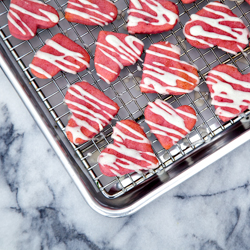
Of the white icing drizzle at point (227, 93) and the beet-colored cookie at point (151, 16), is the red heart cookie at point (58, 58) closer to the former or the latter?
the beet-colored cookie at point (151, 16)

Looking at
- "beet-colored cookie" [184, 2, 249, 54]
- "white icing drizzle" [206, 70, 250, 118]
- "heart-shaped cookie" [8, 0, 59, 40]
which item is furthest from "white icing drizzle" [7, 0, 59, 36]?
"white icing drizzle" [206, 70, 250, 118]

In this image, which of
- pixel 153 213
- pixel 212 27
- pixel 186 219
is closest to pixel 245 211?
pixel 186 219

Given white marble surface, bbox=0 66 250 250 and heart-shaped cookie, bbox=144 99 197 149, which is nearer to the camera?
heart-shaped cookie, bbox=144 99 197 149

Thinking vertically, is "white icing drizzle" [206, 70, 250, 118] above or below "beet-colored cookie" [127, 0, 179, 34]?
below

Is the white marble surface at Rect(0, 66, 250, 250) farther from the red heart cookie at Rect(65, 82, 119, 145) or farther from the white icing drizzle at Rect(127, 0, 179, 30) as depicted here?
the white icing drizzle at Rect(127, 0, 179, 30)

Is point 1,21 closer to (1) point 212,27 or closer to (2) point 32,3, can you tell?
(2) point 32,3

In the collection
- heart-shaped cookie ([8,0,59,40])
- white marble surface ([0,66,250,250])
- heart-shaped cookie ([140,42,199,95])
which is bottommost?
white marble surface ([0,66,250,250])
